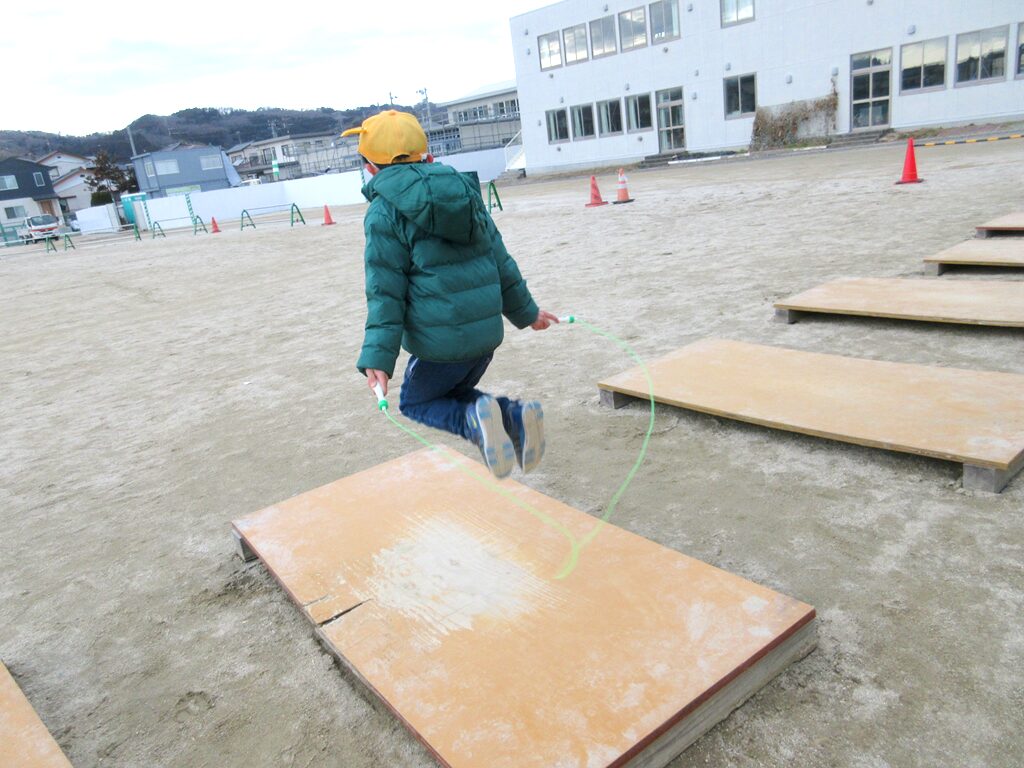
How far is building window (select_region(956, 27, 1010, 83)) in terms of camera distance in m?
19.8

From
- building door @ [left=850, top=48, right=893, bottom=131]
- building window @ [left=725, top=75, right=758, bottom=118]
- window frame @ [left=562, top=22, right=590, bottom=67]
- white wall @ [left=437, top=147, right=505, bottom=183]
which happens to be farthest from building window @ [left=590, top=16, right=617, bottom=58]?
building door @ [left=850, top=48, right=893, bottom=131]

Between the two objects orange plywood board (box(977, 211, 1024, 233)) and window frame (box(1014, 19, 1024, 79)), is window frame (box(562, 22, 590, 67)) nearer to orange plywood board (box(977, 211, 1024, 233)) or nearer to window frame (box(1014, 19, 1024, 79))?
window frame (box(1014, 19, 1024, 79))

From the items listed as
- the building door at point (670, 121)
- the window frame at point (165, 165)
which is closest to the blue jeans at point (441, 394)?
the building door at point (670, 121)

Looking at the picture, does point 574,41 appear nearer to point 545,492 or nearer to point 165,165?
point 545,492

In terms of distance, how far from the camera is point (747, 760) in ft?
5.84

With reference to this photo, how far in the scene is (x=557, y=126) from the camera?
31438 millimetres

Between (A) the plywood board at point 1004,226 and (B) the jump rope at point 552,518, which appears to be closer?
(B) the jump rope at point 552,518

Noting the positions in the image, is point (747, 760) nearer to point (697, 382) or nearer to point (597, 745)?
point (597, 745)

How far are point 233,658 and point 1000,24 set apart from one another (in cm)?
2459

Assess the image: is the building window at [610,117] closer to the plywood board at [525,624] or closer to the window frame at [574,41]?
the window frame at [574,41]

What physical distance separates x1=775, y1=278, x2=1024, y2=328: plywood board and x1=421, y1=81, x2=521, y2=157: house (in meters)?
38.2

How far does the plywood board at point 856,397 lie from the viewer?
296 centimetres

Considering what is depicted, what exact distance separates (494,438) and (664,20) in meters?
28.2

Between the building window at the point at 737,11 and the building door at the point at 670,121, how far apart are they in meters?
2.84
